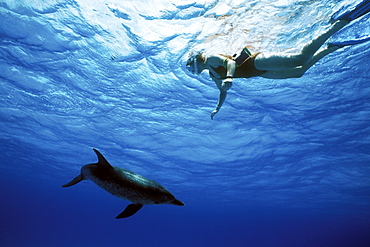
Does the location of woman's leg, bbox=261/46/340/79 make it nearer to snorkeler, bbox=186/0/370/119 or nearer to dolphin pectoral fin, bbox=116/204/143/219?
snorkeler, bbox=186/0/370/119

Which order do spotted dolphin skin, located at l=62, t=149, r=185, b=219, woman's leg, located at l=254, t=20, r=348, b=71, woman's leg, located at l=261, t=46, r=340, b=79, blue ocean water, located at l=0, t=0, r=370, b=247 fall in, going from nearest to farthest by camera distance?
spotted dolphin skin, located at l=62, t=149, r=185, b=219
woman's leg, located at l=254, t=20, r=348, b=71
woman's leg, located at l=261, t=46, r=340, b=79
blue ocean water, located at l=0, t=0, r=370, b=247

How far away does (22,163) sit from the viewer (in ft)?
116

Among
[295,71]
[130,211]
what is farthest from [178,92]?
[130,211]

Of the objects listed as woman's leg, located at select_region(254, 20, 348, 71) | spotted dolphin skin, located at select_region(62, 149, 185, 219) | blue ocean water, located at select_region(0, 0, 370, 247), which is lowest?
spotted dolphin skin, located at select_region(62, 149, 185, 219)

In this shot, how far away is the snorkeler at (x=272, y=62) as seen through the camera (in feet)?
14.0

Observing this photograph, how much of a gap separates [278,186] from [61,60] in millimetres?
29899

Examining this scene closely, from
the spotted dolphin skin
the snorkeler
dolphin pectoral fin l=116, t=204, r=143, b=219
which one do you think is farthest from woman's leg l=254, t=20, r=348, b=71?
dolphin pectoral fin l=116, t=204, r=143, b=219

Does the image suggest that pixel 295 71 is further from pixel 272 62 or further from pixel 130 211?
pixel 130 211

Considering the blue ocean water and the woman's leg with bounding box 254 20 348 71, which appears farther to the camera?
the blue ocean water

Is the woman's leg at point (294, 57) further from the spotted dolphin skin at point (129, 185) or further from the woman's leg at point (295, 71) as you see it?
the spotted dolphin skin at point (129, 185)

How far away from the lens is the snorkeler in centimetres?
427

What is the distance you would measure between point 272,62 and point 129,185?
4.38 metres

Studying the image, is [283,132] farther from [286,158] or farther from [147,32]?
[147,32]

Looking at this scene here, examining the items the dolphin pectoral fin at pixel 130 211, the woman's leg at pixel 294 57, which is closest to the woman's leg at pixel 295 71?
the woman's leg at pixel 294 57
